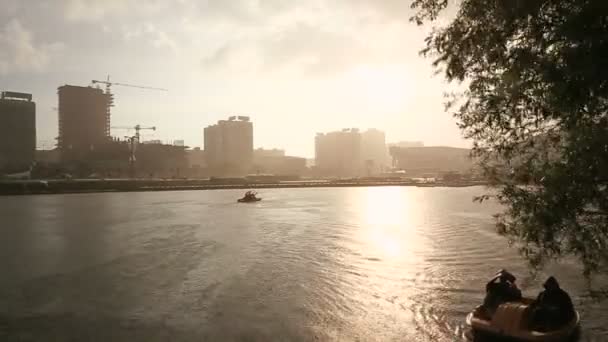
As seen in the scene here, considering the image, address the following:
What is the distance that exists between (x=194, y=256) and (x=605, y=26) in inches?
1384

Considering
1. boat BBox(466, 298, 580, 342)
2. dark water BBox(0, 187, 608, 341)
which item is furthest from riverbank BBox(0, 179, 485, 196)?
boat BBox(466, 298, 580, 342)

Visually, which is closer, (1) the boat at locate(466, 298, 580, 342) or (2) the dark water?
(1) the boat at locate(466, 298, 580, 342)

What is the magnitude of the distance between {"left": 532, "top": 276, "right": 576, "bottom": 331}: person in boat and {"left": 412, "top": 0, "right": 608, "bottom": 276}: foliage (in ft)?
15.7

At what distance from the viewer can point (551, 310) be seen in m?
17.4

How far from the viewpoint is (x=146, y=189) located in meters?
170

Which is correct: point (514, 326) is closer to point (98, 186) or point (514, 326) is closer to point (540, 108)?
point (540, 108)

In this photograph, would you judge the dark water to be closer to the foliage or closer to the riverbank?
the foliage

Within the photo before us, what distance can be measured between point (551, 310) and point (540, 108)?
9.18m

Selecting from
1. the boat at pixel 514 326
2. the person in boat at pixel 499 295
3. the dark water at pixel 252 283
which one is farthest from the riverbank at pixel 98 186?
A: the boat at pixel 514 326

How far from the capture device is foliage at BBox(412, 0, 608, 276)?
10195 mm

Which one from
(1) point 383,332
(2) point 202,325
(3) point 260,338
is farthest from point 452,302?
(2) point 202,325

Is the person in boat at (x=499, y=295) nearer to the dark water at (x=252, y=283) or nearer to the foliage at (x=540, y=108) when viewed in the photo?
the dark water at (x=252, y=283)

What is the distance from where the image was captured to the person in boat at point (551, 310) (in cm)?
1725

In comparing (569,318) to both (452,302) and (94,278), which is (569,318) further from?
(94,278)
